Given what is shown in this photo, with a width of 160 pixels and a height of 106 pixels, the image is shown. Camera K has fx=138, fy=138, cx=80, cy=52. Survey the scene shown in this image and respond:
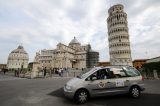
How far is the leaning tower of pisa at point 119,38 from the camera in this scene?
69.2 meters

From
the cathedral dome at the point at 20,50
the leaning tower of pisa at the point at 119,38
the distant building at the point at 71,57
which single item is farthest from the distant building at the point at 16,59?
the leaning tower of pisa at the point at 119,38

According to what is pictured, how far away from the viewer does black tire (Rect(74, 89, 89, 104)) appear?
22.2 feet

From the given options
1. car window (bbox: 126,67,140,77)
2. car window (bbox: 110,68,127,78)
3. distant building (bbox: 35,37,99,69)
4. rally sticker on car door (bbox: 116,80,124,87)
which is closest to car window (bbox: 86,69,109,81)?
car window (bbox: 110,68,127,78)

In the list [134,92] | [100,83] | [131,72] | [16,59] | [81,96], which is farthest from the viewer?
[16,59]

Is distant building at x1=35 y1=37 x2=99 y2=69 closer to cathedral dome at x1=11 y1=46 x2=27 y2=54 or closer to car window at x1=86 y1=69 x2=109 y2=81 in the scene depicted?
cathedral dome at x1=11 y1=46 x2=27 y2=54

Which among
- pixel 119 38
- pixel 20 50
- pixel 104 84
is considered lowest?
pixel 104 84

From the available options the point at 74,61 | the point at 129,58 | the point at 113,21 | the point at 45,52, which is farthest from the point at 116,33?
the point at 45,52

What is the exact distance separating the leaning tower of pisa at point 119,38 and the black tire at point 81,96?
63766mm

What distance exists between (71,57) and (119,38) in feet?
140

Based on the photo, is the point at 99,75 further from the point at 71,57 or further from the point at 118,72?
the point at 71,57

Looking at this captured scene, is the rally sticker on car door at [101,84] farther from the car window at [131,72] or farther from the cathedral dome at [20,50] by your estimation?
the cathedral dome at [20,50]

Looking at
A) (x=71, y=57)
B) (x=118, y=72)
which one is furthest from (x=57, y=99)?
(x=71, y=57)

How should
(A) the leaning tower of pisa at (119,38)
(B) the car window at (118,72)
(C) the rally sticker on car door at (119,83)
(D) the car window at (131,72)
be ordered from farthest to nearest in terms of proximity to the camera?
(A) the leaning tower of pisa at (119,38) < (D) the car window at (131,72) < (B) the car window at (118,72) < (C) the rally sticker on car door at (119,83)

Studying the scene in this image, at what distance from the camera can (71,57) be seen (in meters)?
102
